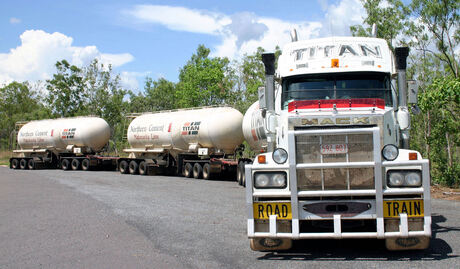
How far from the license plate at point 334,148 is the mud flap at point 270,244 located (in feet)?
4.51

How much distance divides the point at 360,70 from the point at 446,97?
7.06 meters

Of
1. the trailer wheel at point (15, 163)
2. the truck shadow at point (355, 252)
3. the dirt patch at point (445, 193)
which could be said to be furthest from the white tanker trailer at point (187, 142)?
the truck shadow at point (355, 252)

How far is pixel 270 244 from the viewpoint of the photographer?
6656 millimetres

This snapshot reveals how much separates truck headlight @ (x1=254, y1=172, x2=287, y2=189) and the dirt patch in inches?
371

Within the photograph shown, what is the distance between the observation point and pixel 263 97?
844 centimetres

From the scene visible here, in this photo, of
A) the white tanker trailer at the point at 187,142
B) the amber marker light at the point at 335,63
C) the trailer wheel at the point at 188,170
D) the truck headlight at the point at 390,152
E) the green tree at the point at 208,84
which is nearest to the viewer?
the truck headlight at the point at 390,152

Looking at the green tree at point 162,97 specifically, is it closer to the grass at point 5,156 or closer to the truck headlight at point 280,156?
the grass at point 5,156

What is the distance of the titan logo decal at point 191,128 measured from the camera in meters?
24.5

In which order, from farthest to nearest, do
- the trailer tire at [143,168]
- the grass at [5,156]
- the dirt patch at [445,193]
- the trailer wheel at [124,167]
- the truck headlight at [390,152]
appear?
1. the grass at [5,156]
2. the trailer wheel at [124,167]
3. the trailer tire at [143,168]
4. the dirt patch at [445,193]
5. the truck headlight at [390,152]

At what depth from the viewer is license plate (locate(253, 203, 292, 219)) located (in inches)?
250

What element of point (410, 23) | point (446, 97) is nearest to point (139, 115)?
point (410, 23)

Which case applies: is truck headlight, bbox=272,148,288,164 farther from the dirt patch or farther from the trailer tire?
the trailer tire

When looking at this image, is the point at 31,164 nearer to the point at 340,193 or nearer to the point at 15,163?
the point at 15,163

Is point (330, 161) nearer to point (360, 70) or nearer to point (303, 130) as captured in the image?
point (303, 130)
